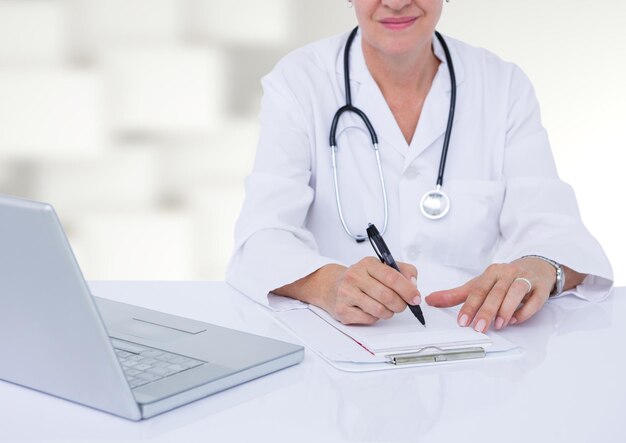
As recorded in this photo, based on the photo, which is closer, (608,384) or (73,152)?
(608,384)

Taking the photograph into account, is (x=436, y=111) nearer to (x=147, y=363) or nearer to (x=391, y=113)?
(x=391, y=113)

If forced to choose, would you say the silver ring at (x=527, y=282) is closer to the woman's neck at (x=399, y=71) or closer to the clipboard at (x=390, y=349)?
the clipboard at (x=390, y=349)

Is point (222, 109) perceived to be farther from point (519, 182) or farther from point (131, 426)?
point (131, 426)

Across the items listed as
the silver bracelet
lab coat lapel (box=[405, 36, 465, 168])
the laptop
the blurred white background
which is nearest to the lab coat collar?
lab coat lapel (box=[405, 36, 465, 168])

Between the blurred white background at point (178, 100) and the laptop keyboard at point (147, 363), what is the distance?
2685 mm

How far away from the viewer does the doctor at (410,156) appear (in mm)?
1751

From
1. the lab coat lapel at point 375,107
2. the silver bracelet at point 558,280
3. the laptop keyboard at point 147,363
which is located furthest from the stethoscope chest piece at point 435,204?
the laptop keyboard at point 147,363

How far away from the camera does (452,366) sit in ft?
3.60

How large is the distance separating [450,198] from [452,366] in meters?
0.80

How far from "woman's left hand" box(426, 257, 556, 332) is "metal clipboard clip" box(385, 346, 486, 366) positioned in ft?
0.33

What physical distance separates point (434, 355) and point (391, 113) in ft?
2.89

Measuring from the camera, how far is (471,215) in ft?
6.10

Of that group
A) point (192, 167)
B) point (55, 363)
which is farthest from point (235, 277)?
point (192, 167)

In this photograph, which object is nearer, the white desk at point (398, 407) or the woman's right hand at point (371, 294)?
the white desk at point (398, 407)
